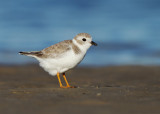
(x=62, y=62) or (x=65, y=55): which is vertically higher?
(x=65, y=55)

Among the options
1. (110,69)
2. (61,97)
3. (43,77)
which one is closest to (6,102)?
(61,97)

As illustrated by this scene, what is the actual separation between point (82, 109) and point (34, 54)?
4372mm

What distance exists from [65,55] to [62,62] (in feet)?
0.69

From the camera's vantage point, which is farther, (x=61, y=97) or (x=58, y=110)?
(x=61, y=97)

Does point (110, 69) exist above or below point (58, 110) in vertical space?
above

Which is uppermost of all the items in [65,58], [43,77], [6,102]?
[43,77]

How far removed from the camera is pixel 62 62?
939cm

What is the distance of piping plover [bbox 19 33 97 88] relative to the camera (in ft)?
30.7

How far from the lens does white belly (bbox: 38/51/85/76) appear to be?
931cm

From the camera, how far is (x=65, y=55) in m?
9.37

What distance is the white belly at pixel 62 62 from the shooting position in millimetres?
9312

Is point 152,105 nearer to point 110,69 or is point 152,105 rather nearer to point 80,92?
point 80,92

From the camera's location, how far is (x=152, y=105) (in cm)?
634

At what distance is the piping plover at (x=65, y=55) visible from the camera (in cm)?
935
